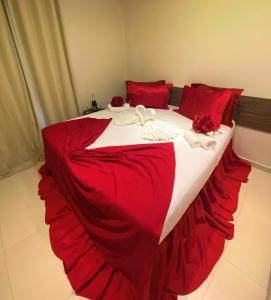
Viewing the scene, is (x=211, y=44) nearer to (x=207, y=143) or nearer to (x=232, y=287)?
(x=207, y=143)

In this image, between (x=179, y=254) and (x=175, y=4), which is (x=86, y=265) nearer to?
(x=179, y=254)

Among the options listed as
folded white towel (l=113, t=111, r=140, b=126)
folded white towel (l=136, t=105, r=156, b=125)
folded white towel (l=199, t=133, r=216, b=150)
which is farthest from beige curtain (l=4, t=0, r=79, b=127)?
folded white towel (l=199, t=133, r=216, b=150)

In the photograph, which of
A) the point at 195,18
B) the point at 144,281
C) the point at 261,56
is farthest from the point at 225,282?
the point at 195,18

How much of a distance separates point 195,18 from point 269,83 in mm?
1082

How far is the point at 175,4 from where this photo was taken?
2113 millimetres

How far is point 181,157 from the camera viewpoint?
4.46ft

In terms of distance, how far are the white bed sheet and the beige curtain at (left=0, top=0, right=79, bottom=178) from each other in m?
0.72

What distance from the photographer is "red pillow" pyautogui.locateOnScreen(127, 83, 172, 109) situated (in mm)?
2352

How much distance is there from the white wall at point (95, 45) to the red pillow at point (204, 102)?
1.39 metres

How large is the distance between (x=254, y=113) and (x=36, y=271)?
7.86 feet

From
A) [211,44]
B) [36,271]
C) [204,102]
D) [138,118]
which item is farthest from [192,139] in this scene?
[36,271]

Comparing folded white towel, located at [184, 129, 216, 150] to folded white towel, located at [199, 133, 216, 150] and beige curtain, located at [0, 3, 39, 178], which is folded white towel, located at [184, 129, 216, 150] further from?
beige curtain, located at [0, 3, 39, 178]

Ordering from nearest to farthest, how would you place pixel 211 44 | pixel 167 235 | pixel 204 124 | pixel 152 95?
pixel 167 235, pixel 204 124, pixel 211 44, pixel 152 95

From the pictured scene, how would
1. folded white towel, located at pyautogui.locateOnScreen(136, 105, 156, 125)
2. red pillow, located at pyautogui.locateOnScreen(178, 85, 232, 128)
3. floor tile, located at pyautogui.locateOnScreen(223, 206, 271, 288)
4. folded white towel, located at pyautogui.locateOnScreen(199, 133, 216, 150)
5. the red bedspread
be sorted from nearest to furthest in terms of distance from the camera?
the red bedspread → floor tile, located at pyautogui.locateOnScreen(223, 206, 271, 288) → folded white towel, located at pyautogui.locateOnScreen(199, 133, 216, 150) → red pillow, located at pyautogui.locateOnScreen(178, 85, 232, 128) → folded white towel, located at pyautogui.locateOnScreen(136, 105, 156, 125)
